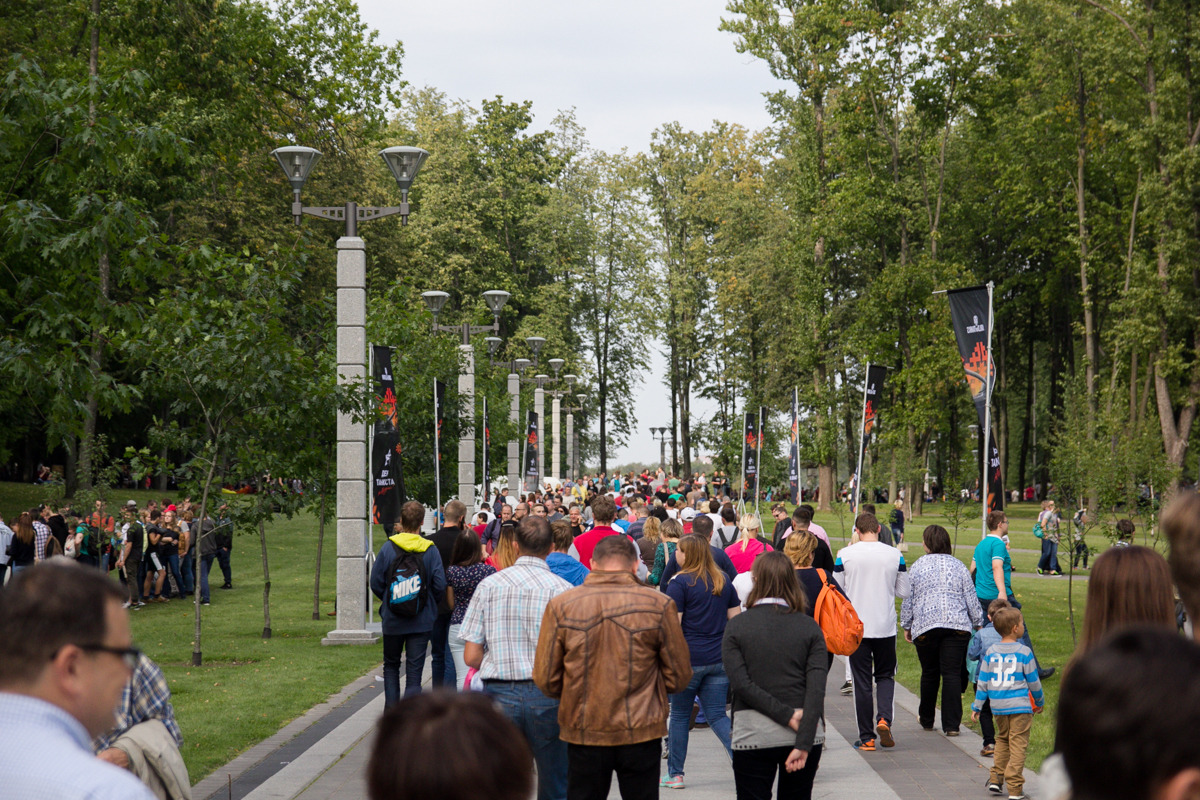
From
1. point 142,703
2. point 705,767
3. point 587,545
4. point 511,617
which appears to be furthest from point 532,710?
point 587,545

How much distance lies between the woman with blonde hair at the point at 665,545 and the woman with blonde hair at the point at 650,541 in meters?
0.12

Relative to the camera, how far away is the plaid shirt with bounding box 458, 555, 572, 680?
6.58 metres

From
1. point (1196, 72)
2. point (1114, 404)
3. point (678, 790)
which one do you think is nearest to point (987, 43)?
point (1196, 72)

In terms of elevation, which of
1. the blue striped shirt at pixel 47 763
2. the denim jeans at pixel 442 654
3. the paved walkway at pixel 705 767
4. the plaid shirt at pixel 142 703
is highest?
the blue striped shirt at pixel 47 763

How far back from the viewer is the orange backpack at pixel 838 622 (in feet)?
26.9

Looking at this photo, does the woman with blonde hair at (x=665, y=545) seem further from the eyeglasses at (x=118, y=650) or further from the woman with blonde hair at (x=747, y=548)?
the eyeglasses at (x=118, y=650)

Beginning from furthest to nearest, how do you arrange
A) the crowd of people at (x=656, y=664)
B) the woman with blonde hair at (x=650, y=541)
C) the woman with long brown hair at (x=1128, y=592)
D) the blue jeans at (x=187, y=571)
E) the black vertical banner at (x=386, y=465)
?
the blue jeans at (x=187, y=571) → the black vertical banner at (x=386, y=465) → the woman with blonde hair at (x=650, y=541) → the woman with long brown hair at (x=1128, y=592) → the crowd of people at (x=656, y=664)

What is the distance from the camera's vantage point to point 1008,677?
27.0 ft

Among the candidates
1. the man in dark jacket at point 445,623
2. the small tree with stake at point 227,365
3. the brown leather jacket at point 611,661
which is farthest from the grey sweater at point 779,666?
the small tree with stake at point 227,365

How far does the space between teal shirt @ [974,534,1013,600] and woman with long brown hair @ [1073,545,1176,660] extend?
773cm

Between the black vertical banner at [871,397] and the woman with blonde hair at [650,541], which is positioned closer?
the woman with blonde hair at [650,541]

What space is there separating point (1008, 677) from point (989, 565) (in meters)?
3.66

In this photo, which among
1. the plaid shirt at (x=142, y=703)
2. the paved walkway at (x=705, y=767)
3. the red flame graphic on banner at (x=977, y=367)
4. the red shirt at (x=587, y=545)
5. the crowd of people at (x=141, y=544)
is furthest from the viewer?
the crowd of people at (x=141, y=544)

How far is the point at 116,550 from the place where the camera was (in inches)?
960
